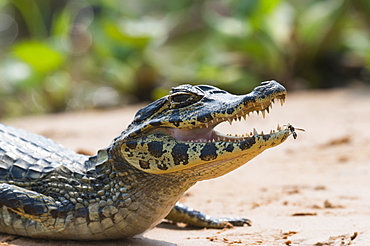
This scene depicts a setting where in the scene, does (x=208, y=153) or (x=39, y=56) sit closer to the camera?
(x=208, y=153)

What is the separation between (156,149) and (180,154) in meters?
0.14

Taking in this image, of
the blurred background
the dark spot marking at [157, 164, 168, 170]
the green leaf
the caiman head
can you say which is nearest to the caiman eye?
the caiman head

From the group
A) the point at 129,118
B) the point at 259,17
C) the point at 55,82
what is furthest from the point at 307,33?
the point at 55,82

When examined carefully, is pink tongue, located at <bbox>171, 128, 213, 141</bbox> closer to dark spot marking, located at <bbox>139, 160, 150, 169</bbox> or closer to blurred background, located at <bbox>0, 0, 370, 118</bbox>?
dark spot marking, located at <bbox>139, 160, 150, 169</bbox>

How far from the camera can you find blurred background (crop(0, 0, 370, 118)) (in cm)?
944

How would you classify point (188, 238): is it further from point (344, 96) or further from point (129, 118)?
point (344, 96)

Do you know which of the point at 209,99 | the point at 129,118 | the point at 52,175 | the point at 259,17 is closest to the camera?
the point at 209,99

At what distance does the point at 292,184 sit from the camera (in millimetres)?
4660

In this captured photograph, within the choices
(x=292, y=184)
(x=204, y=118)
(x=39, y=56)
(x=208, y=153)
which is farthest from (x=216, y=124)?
(x=39, y=56)

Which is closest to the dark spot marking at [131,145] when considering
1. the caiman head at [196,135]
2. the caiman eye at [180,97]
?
the caiman head at [196,135]

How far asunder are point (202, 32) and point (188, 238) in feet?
37.9

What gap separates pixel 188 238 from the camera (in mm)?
3262

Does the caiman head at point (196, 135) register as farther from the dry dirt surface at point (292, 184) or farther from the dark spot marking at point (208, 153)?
the dry dirt surface at point (292, 184)

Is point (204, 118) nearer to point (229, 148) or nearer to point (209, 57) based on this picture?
point (229, 148)
